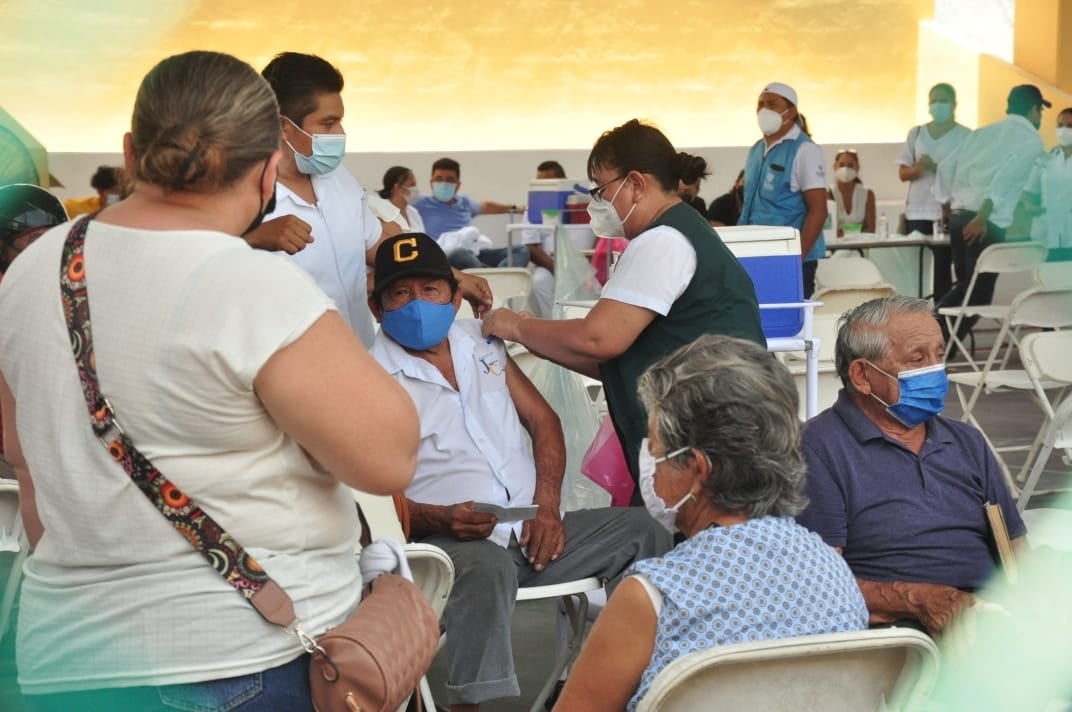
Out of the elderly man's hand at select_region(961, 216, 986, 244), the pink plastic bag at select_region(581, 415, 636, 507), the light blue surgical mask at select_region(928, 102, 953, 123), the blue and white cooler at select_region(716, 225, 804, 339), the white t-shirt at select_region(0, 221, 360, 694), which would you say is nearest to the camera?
the white t-shirt at select_region(0, 221, 360, 694)

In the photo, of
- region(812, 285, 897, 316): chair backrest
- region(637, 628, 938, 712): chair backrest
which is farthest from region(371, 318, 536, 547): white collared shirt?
region(812, 285, 897, 316): chair backrest

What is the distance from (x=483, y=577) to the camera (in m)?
2.98

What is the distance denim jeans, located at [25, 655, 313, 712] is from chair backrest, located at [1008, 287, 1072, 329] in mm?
5246

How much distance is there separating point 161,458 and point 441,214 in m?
9.51

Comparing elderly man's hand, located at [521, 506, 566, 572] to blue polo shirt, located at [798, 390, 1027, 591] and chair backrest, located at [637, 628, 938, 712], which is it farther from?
chair backrest, located at [637, 628, 938, 712]

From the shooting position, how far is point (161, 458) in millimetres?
1591

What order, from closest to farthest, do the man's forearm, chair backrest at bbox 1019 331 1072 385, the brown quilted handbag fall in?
the brown quilted handbag
the man's forearm
chair backrest at bbox 1019 331 1072 385

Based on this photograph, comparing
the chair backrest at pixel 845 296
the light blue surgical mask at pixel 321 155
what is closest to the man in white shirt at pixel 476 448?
the light blue surgical mask at pixel 321 155

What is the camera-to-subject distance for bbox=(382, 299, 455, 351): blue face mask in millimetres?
3197

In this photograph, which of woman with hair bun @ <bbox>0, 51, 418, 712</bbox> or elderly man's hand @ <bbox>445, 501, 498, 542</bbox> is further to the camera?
elderly man's hand @ <bbox>445, 501, 498, 542</bbox>

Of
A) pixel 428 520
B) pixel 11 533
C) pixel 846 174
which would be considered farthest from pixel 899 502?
pixel 846 174

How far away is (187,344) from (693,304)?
1854 mm

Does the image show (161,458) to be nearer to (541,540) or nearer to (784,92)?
(541,540)

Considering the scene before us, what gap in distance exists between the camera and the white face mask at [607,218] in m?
3.37
